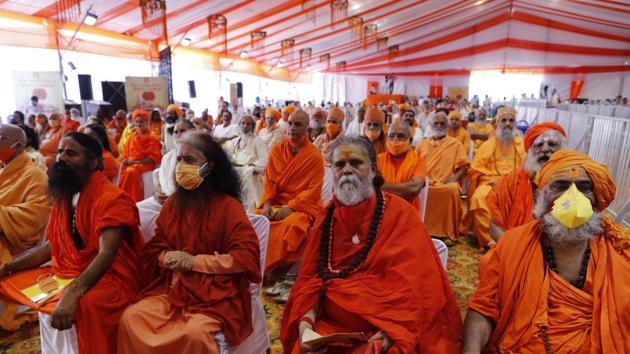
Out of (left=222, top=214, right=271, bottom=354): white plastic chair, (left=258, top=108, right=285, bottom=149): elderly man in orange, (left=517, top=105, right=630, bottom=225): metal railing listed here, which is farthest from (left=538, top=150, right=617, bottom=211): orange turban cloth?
(left=258, top=108, right=285, bottom=149): elderly man in orange

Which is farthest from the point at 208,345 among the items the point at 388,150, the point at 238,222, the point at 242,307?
the point at 388,150

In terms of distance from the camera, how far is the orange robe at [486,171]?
4.43 m

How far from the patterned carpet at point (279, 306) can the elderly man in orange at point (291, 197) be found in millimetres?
295

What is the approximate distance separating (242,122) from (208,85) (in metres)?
12.7

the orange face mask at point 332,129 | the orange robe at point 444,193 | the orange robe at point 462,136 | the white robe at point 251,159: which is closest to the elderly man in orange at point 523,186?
the orange robe at point 444,193

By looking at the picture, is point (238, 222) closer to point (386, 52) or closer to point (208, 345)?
point (208, 345)

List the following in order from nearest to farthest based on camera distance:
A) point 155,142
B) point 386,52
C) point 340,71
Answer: point 155,142, point 386,52, point 340,71

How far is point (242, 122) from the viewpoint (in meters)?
Result: 6.08

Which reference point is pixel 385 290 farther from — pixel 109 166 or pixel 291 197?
pixel 109 166

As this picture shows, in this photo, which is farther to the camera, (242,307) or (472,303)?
(242,307)

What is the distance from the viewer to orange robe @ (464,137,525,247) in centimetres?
443

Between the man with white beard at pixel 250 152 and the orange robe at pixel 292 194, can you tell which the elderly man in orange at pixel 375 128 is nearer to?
the orange robe at pixel 292 194

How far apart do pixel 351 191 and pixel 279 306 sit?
67.8 inches

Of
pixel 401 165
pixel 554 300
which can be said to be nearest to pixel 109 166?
pixel 401 165
